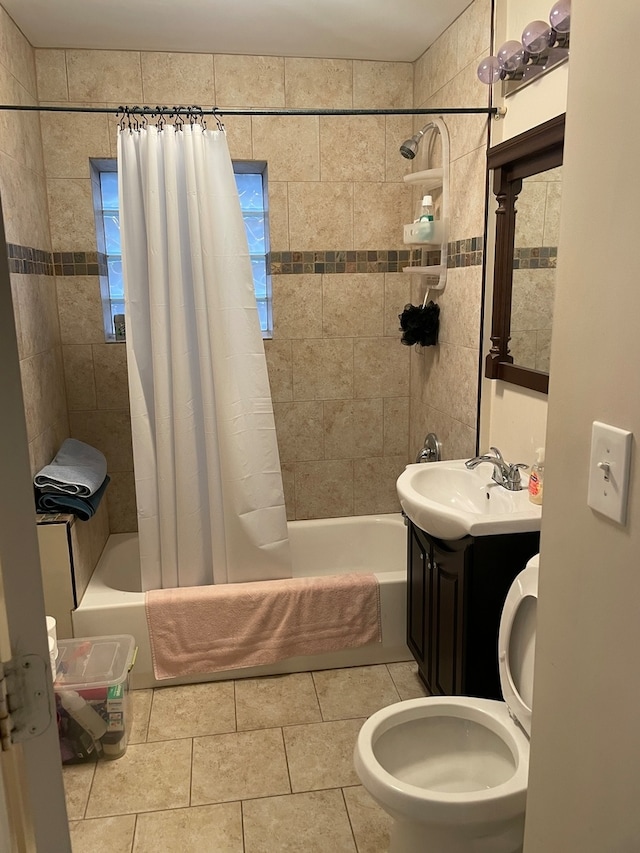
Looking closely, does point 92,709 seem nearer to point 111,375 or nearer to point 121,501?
point 121,501

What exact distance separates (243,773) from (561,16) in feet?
8.14

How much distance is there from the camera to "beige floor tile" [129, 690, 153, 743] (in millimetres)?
2376

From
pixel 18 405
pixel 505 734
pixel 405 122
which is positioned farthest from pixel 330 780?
pixel 405 122

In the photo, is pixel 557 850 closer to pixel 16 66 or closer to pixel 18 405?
pixel 18 405

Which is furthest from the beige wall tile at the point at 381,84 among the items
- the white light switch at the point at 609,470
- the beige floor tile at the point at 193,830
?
the beige floor tile at the point at 193,830

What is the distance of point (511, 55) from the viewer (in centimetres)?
217

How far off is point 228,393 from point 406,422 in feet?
4.06

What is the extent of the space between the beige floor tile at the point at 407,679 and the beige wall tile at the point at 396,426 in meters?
1.15

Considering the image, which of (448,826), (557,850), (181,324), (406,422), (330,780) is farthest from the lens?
(406,422)

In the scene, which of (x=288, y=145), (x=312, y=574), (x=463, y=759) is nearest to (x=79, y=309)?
(x=288, y=145)

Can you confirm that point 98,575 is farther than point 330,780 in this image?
Yes

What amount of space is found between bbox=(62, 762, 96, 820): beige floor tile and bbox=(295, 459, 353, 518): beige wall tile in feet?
5.32

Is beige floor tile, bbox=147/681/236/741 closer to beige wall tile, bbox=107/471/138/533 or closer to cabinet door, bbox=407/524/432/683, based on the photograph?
cabinet door, bbox=407/524/432/683

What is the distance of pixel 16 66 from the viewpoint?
2699mm
